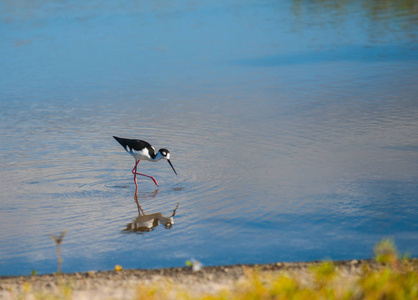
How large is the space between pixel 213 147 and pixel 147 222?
3.41 m

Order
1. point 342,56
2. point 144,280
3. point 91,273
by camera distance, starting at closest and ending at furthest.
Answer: point 144,280, point 91,273, point 342,56

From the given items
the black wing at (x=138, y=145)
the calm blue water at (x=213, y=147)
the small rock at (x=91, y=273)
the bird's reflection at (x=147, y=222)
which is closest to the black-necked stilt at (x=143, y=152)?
the black wing at (x=138, y=145)

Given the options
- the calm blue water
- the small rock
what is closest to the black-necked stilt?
the calm blue water

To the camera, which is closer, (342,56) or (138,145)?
(138,145)

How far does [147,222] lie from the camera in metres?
8.74

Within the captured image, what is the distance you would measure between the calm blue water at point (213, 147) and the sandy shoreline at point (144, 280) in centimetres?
58

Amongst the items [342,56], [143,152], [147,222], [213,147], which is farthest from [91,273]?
[342,56]

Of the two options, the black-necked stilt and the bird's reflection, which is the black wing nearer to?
the black-necked stilt

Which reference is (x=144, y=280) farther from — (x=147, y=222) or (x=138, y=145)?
(x=138, y=145)

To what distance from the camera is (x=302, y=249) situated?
744 centimetres

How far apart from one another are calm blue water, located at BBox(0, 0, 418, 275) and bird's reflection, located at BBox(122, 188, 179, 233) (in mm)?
37

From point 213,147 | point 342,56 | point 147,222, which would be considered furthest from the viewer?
point 342,56

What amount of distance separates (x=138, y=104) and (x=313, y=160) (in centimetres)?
614

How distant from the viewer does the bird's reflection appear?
8461mm
